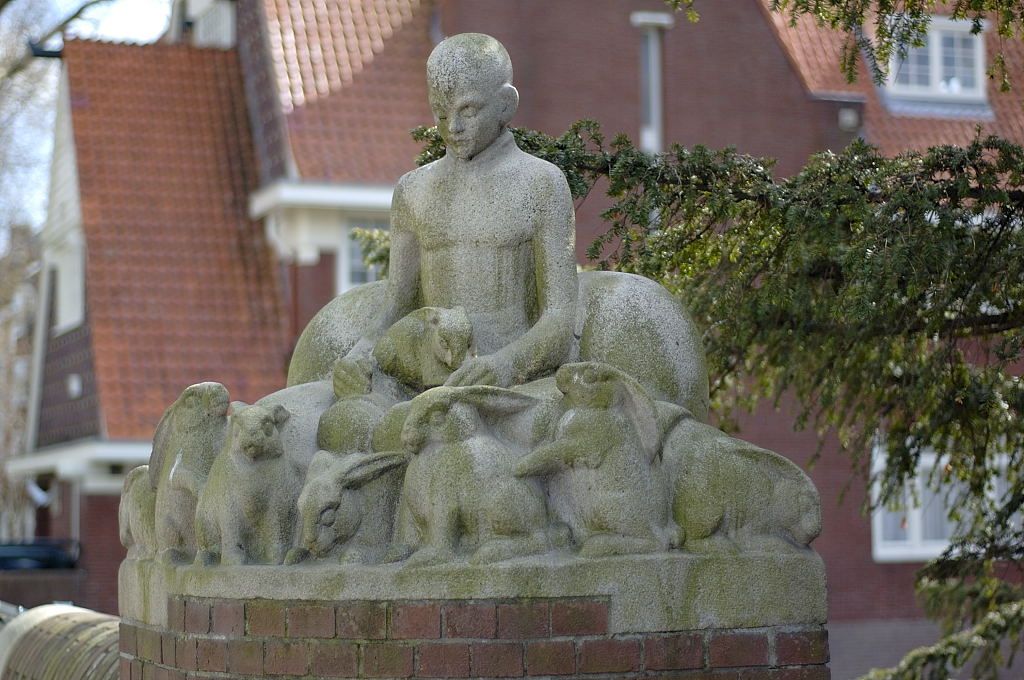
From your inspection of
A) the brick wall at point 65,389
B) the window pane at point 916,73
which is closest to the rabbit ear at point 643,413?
the brick wall at point 65,389

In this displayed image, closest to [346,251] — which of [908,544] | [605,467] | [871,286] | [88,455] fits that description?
[88,455]

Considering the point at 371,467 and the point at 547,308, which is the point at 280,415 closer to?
the point at 371,467

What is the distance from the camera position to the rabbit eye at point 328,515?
5203mm

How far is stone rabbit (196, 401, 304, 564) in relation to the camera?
536 centimetres

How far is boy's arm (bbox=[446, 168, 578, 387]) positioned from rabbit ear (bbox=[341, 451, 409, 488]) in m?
0.33

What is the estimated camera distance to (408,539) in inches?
206

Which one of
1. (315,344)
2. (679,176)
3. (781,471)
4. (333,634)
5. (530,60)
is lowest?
(333,634)

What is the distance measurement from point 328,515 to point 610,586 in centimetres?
89

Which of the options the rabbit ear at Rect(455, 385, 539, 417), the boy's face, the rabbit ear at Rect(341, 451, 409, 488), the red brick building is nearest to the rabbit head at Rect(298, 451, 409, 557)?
the rabbit ear at Rect(341, 451, 409, 488)

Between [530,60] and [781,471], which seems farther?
[530,60]

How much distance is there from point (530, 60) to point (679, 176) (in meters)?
13.2

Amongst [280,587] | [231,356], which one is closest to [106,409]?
[231,356]

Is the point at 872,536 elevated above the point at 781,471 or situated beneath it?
situated beneath

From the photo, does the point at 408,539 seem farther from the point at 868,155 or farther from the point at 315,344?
the point at 868,155
